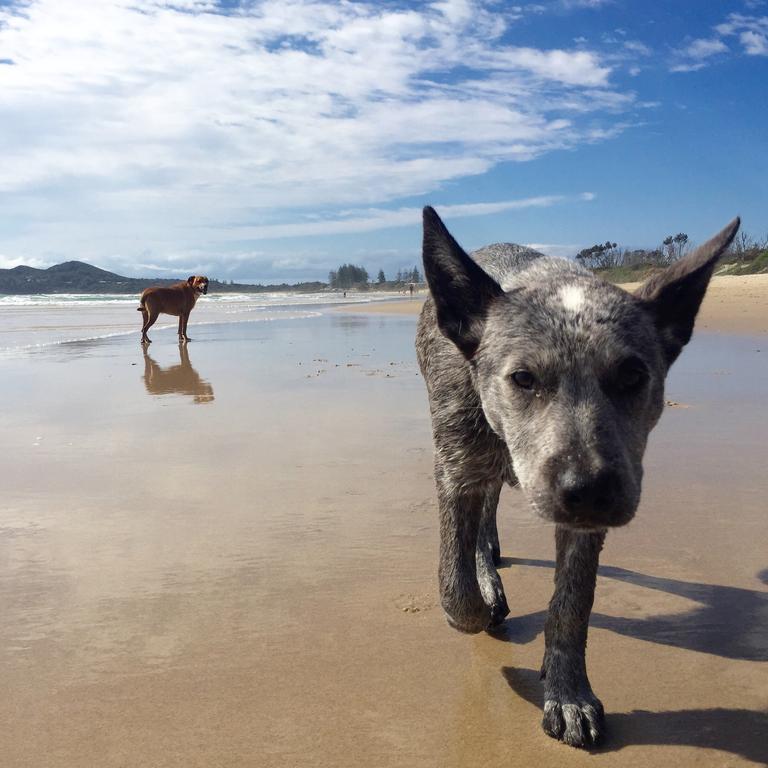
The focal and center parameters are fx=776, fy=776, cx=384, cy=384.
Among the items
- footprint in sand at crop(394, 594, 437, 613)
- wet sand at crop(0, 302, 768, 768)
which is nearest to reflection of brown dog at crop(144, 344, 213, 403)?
wet sand at crop(0, 302, 768, 768)

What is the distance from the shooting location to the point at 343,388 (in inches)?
464

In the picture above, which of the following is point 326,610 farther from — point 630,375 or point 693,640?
point 630,375

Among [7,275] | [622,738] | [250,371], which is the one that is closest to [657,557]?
[622,738]

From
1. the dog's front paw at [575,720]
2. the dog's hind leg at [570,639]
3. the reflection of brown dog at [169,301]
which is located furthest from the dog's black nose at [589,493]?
the reflection of brown dog at [169,301]

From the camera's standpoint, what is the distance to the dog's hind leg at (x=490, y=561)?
434 centimetres

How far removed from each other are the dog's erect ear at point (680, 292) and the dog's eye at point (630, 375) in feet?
1.70

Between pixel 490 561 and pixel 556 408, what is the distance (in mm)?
1778

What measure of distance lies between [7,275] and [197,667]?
498ft

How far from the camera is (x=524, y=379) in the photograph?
346 centimetres

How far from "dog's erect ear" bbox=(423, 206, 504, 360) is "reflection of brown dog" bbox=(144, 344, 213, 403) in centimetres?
734

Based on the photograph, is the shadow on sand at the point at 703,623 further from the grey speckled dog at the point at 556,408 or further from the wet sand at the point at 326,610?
the grey speckled dog at the point at 556,408

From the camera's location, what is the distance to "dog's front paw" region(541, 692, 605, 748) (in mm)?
3184

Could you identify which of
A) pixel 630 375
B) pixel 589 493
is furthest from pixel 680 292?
pixel 589 493

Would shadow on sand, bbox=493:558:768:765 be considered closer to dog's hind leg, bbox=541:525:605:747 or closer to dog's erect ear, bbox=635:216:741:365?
dog's hind leg, bbox=541:525:605:747
